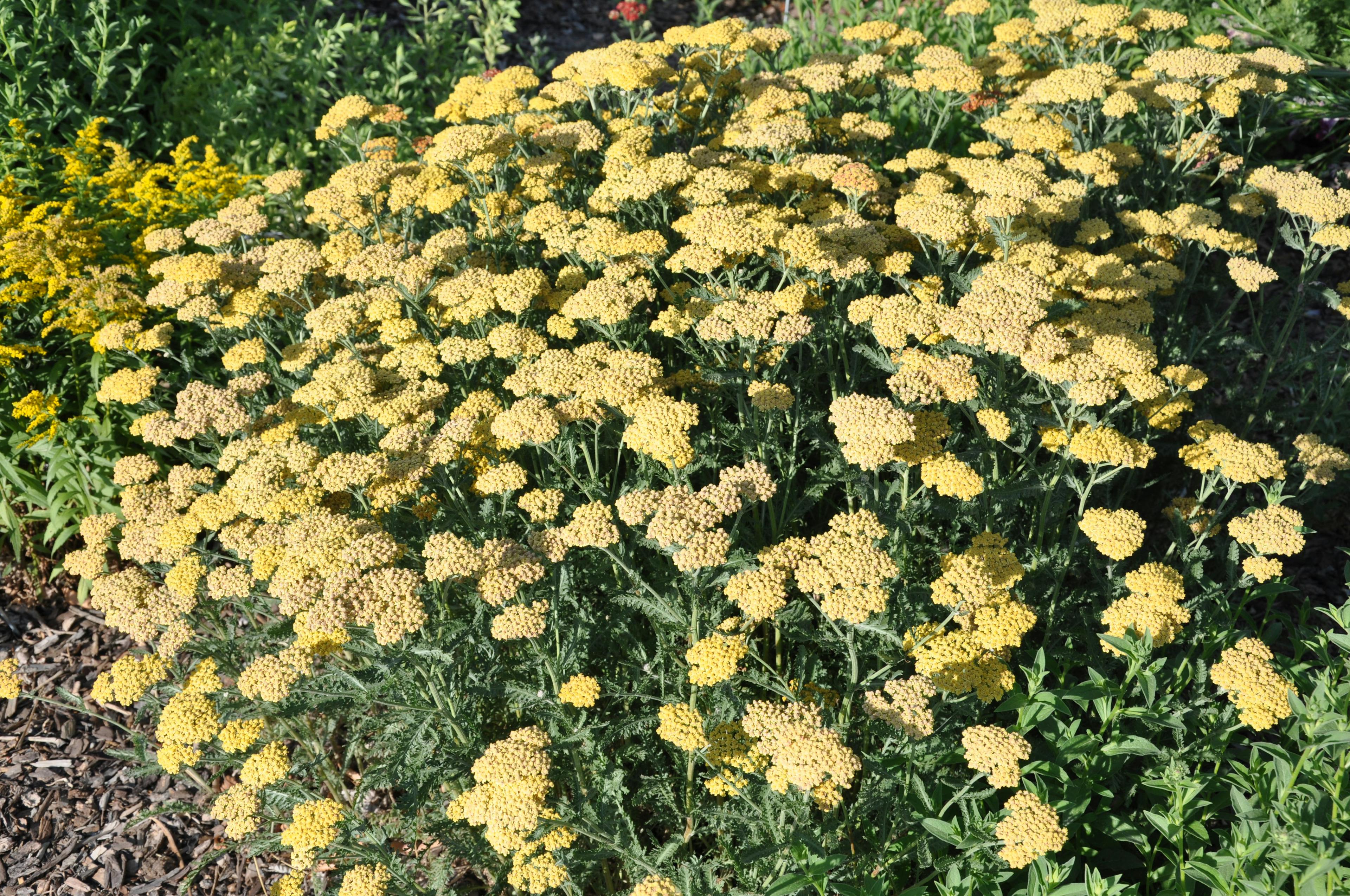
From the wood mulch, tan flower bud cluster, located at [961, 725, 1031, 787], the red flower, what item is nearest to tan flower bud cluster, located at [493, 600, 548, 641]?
tan flower bud cluster, located at [961, 725, 1031, 787]

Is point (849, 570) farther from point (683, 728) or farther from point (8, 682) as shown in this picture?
point (8, 682)

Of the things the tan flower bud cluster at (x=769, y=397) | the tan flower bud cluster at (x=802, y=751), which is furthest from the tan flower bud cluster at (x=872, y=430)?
the tan flower bud cluster at (x=802, y=751)

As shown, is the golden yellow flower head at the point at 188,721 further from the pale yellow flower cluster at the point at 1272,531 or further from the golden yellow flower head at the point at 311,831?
the pale yellow flower cluster at the point at 1272,531

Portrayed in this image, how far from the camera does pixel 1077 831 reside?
118 inches

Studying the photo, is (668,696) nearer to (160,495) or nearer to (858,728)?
(858,728)

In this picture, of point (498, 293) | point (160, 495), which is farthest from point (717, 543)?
point (160, 495)

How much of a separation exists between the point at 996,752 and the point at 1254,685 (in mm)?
867

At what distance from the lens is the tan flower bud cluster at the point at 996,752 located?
262 centimetres

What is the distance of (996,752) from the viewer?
2643mm

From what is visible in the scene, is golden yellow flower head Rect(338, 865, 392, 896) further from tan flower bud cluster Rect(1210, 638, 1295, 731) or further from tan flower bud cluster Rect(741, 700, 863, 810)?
tan flower bud cluster Rect(1210, 638, 1295, 731)

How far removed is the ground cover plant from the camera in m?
2.86

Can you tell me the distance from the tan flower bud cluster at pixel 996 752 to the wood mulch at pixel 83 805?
2922 millimetres

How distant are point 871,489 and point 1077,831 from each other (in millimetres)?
1366

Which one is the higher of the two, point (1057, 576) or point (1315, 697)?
point (1315, 697)
